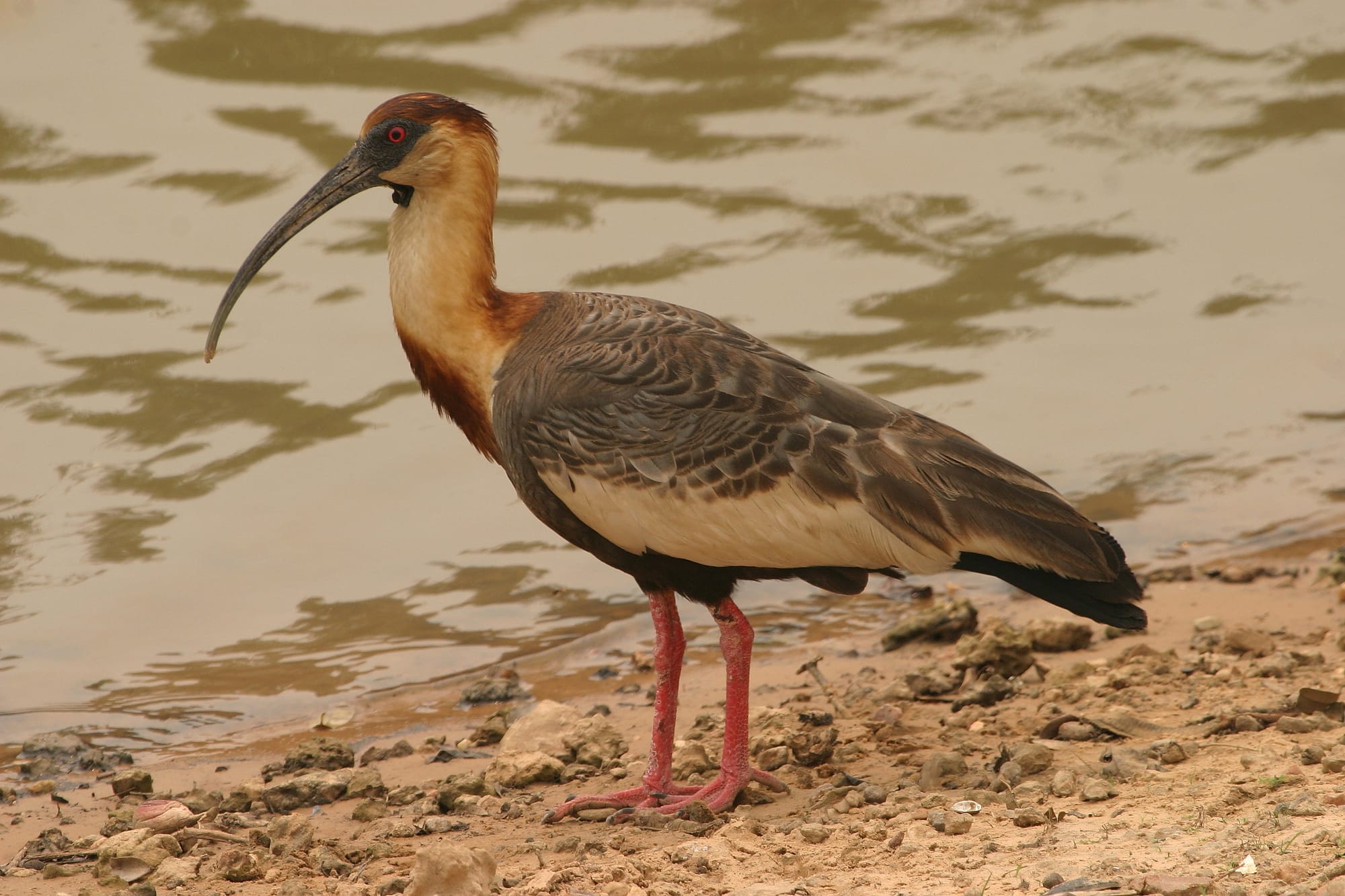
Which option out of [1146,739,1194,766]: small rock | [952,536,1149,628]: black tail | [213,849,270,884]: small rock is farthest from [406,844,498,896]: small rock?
[1146,739,1194,766]: small rock

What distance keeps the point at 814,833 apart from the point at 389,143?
3.35m

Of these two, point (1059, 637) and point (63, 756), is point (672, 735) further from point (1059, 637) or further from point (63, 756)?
point (63, 756)

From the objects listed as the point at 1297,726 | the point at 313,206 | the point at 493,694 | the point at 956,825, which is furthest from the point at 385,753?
the point at 1297,726

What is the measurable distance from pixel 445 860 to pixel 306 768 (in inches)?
84.5

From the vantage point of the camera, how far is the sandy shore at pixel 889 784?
468cm

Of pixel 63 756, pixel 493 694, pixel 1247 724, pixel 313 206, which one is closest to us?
pixel 1247 724

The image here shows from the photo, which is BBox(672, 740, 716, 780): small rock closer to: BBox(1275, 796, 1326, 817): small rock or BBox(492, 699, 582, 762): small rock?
BBox(492, 699, 582, 762): small rock

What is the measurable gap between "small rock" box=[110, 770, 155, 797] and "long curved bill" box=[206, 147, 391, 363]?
1756 mm

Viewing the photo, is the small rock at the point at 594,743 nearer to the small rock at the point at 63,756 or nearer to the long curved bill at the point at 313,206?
the small rock at the point at 63,756

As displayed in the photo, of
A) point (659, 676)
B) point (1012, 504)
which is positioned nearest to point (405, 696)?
point (659, 676)

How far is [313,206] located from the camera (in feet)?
22.3

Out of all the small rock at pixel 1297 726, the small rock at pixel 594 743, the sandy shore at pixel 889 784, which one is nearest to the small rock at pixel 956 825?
the sandy shore at pixel 889 784

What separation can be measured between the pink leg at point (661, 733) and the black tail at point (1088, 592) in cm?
124

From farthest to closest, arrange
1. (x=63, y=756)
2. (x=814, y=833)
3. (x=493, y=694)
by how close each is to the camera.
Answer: (x=493, y=694) → (x=63, y=756) → (x=814, y=833)
